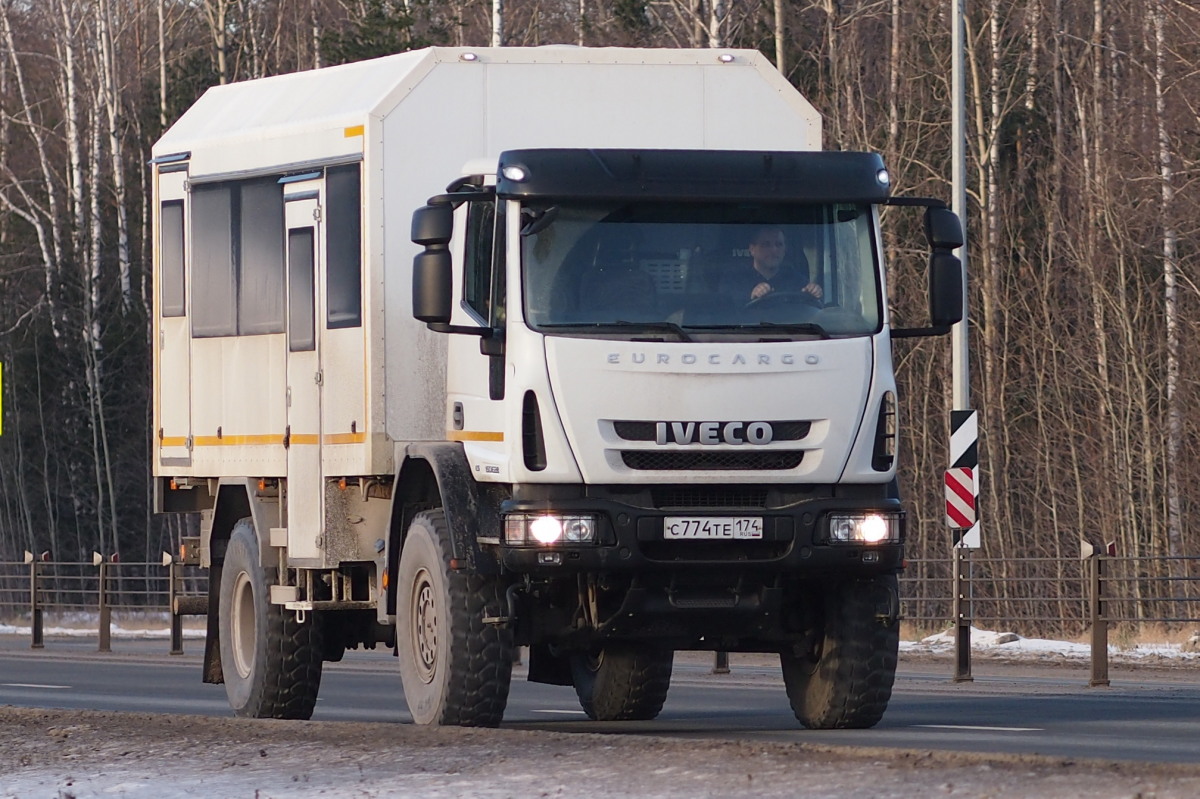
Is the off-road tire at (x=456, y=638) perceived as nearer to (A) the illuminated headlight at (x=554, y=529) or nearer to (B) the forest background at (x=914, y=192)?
(A) the illuminated headlight at (x=554, y=529)

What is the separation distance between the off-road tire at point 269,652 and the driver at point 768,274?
166 inches

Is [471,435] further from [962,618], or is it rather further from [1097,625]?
[962,618]

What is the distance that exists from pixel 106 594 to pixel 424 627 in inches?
786

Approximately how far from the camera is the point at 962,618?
2228 cm

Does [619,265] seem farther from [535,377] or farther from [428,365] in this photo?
[428,365]

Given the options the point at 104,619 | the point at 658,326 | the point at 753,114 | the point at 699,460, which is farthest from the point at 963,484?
the point at 104,619

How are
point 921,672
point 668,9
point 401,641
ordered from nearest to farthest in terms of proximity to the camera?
1. point 401,641
2. point 921,672
3. point 668,9

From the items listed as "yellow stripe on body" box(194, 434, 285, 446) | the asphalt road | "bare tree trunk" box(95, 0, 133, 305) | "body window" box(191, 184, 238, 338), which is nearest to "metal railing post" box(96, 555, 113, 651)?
the asphalt road

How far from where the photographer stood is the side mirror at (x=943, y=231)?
519 inches

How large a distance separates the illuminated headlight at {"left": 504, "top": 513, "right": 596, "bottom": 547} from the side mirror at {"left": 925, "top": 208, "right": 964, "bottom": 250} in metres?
2.40

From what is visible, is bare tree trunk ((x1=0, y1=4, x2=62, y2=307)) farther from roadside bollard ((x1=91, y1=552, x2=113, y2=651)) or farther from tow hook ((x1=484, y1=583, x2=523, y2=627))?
tow hook ((x1=484, y1=583, x2=523, y2=627))

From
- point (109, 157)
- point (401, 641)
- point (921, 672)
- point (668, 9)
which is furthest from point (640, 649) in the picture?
point (109, 157)

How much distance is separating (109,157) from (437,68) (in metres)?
46.1

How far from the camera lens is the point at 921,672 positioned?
23328 millimetres
